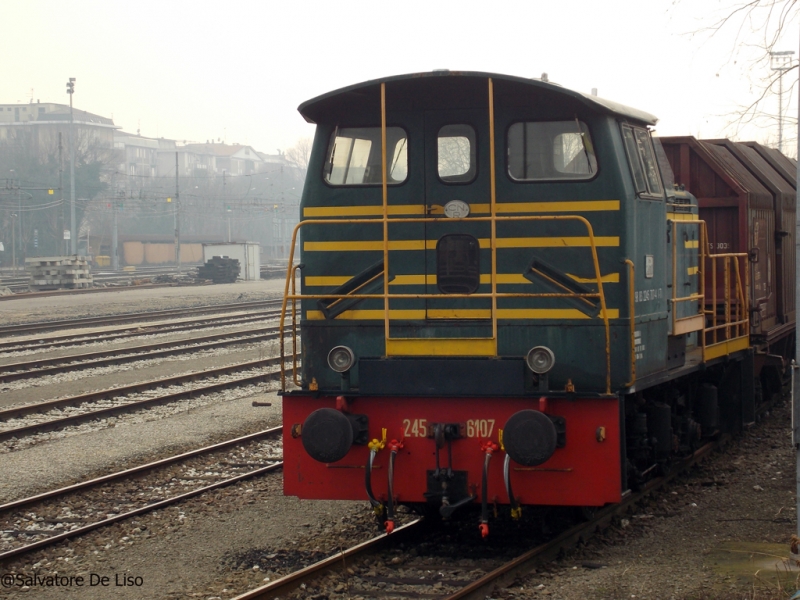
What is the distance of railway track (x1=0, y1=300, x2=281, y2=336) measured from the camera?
24.0 metres

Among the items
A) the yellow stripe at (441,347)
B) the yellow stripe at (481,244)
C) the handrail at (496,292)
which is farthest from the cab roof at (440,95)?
the yellow stripe at (441,347)

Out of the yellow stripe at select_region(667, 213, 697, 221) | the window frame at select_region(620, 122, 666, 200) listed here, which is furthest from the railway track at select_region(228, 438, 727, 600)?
the yellow stripe at select_region(667, 213, 697, 221)

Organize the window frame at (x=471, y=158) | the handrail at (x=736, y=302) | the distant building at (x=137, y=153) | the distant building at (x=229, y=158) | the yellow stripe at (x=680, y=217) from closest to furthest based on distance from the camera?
the window frame at (x=471, y=158)
the yellow stripe at (x=680, y=217)
the handrail at (x=736, y=302)
the distant building at (x=137, y=153)
the distant building at (x=229, y=158)

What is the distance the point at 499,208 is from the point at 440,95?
2.95 ft

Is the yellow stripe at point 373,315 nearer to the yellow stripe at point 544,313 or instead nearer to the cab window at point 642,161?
the yellow stripe at point 544,313

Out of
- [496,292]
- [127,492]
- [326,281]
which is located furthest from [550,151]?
[127,492]

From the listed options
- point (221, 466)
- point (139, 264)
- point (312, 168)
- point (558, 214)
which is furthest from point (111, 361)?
point (139, 264)

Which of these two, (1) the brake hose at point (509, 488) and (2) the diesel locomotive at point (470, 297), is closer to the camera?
(1) the brake hose at point (509, 488)

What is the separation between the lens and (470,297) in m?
6.86

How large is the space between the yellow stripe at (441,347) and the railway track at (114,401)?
20.6 feet

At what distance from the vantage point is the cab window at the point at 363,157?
7.02 meters

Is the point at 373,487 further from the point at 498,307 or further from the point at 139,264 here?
the point at 139,264

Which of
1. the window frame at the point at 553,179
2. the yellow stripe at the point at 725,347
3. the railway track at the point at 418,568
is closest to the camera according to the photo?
the railway track at the point at 418,568

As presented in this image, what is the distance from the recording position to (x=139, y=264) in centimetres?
7106
